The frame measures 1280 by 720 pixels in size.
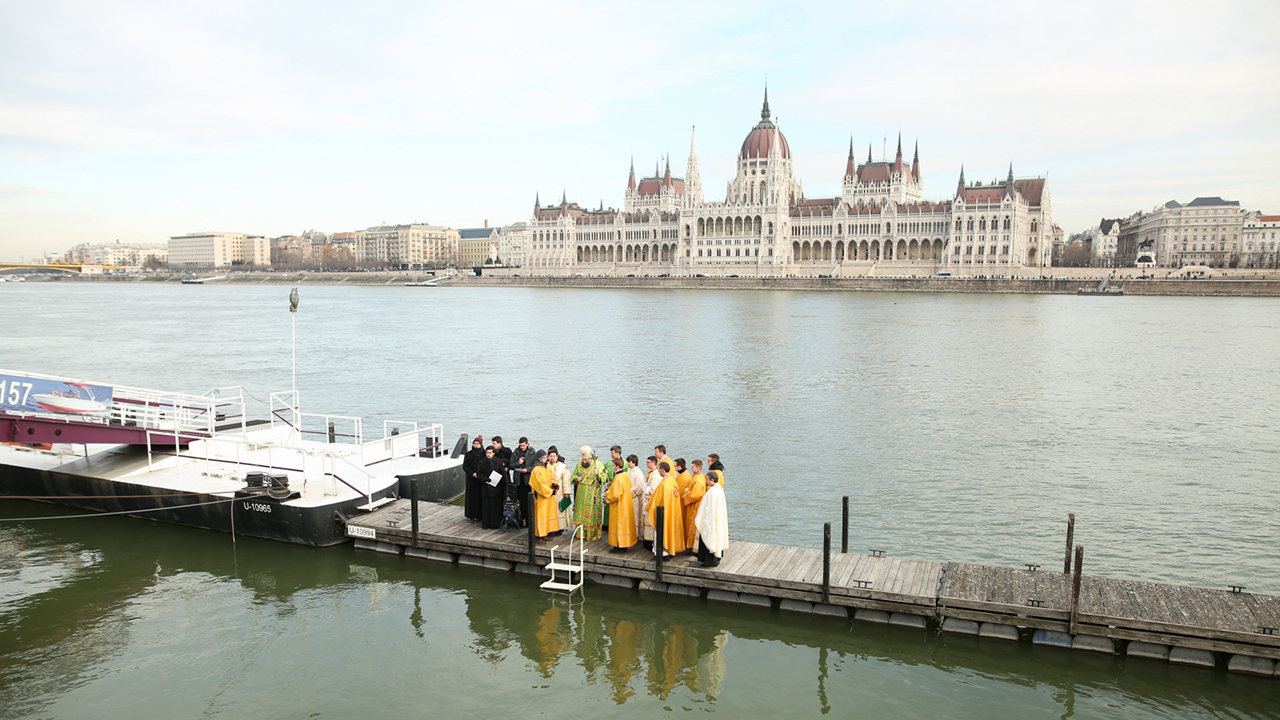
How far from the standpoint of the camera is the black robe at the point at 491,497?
38.5 feet

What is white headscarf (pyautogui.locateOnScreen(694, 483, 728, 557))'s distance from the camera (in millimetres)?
10156

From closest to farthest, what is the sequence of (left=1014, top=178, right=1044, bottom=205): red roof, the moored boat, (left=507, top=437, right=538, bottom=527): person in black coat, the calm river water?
the calm river water → (left=507, top=437, right=538, bottom=527): person in black coat → the moored boat → (left=1014, top=178, right=1044, bottom=205): red roof

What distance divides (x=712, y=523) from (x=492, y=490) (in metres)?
3.64

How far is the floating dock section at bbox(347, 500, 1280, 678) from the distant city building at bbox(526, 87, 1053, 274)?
360 feet

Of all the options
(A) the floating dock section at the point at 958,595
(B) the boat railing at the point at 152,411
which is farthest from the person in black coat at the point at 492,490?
(B) the boat railing at the point at 152,411

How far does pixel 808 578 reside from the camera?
10164 mm

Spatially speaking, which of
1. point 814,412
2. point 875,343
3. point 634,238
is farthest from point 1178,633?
point 634,238

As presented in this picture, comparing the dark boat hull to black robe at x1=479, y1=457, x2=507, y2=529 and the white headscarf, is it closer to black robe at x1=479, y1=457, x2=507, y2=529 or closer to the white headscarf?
black robe at x1=479, y1=457, x2=507, y2=529

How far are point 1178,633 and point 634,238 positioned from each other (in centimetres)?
13990

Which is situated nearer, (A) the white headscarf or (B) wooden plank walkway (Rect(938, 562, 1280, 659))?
(B) wooden plank walkway (Rect(938, 562, 1280, 659))

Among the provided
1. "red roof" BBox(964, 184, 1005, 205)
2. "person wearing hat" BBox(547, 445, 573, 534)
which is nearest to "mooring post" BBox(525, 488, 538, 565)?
"person wearing hat" BBox(547, 445, 573, 534)

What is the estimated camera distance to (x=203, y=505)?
1341cm

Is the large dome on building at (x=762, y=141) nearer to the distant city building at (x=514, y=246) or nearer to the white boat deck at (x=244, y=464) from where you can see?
the distant city building at (x=514, y=246)

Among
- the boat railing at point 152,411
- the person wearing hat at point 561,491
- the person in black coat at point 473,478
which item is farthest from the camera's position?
the boat railing at point 152,411
